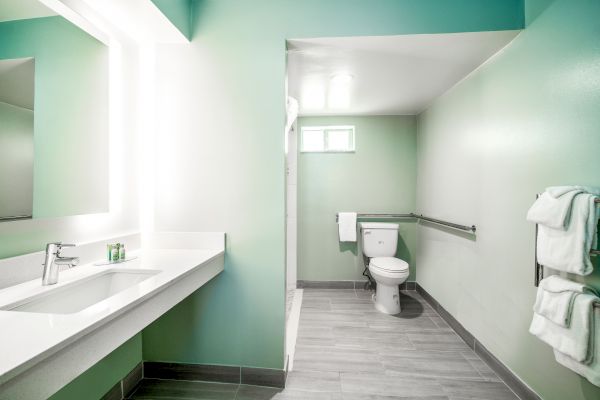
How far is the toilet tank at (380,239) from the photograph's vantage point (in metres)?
2.87

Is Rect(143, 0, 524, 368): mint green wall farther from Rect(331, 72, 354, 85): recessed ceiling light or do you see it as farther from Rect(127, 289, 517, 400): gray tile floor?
Rect(331, 72, 354, 85): recessed ceiling light

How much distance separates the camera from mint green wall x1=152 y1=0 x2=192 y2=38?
1376 mm

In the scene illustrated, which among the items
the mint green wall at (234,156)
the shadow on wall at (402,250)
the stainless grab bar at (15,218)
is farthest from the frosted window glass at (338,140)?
the stainless grab bar at (15,218)

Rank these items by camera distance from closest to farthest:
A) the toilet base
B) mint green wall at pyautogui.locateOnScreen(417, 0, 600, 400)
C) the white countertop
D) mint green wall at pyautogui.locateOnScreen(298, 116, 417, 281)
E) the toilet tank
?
the white countertop → mint green wall at pyautogui.locateOnScreen(417, 0, 600, 400) → the toilet base → the toilet tank → mint green wall at pyautogui.locateOnScreen(298, 116, 417, 281)

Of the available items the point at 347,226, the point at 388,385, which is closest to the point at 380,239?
the point at 347,226

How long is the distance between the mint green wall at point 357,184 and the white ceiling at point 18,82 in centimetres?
230

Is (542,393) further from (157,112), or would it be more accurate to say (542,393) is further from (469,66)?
(157,112)

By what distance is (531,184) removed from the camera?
Result: 1.46 meters

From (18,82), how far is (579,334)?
2537mm

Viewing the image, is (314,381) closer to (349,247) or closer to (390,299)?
(390,299)

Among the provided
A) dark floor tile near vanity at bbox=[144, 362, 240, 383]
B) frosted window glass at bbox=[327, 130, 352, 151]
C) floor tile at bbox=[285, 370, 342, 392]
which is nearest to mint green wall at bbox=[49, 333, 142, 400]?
dark floor tile near vanity at bbox=[144, 362, 240, 383]

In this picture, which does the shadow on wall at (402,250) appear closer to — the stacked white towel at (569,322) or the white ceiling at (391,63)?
the white ceiling at (391,63)

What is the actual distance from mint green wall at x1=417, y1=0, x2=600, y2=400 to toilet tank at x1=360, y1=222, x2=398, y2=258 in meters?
0.51

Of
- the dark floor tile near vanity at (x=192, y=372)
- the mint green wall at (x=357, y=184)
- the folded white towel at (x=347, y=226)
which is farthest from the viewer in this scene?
the mint green wall at (x=357, y=184)
